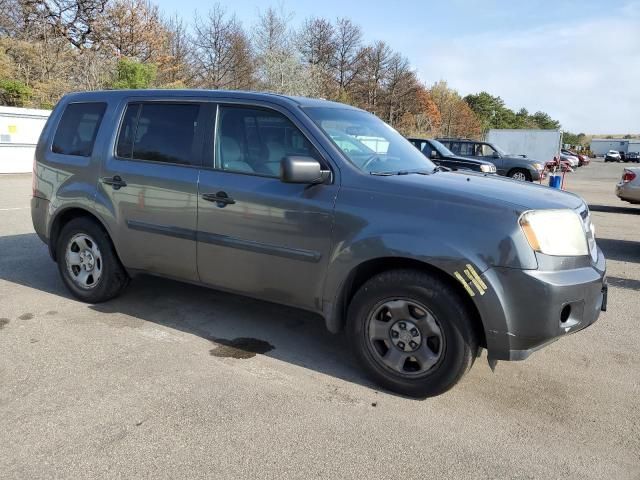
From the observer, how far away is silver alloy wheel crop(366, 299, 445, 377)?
3.32 m

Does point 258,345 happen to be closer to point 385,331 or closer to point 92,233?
point 385,331

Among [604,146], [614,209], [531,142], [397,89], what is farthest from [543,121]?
[614,209]

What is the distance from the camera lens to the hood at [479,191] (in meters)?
3.25

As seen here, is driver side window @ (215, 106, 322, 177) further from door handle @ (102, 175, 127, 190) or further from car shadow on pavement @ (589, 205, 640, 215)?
car shadow on pavement @ (589, 205, 640, 215)

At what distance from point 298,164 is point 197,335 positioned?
1.74 m

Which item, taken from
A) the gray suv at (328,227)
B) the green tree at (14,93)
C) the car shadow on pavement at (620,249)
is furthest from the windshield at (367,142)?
the green tree at (14,93)

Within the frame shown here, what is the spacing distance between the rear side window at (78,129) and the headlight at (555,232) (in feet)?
12.1

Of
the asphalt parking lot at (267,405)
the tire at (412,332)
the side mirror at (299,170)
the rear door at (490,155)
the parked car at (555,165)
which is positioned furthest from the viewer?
the parked car at (555,165)

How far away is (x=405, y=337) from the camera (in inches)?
134

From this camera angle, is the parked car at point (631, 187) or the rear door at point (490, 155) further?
the rear door at point (490, 155)

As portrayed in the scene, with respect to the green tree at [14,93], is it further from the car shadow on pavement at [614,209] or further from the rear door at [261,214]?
the rear door at [261,214]

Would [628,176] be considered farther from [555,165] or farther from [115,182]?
[115,182]

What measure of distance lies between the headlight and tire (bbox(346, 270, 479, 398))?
1.84ft

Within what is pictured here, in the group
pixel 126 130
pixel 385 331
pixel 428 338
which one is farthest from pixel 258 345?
pixel 126 130
